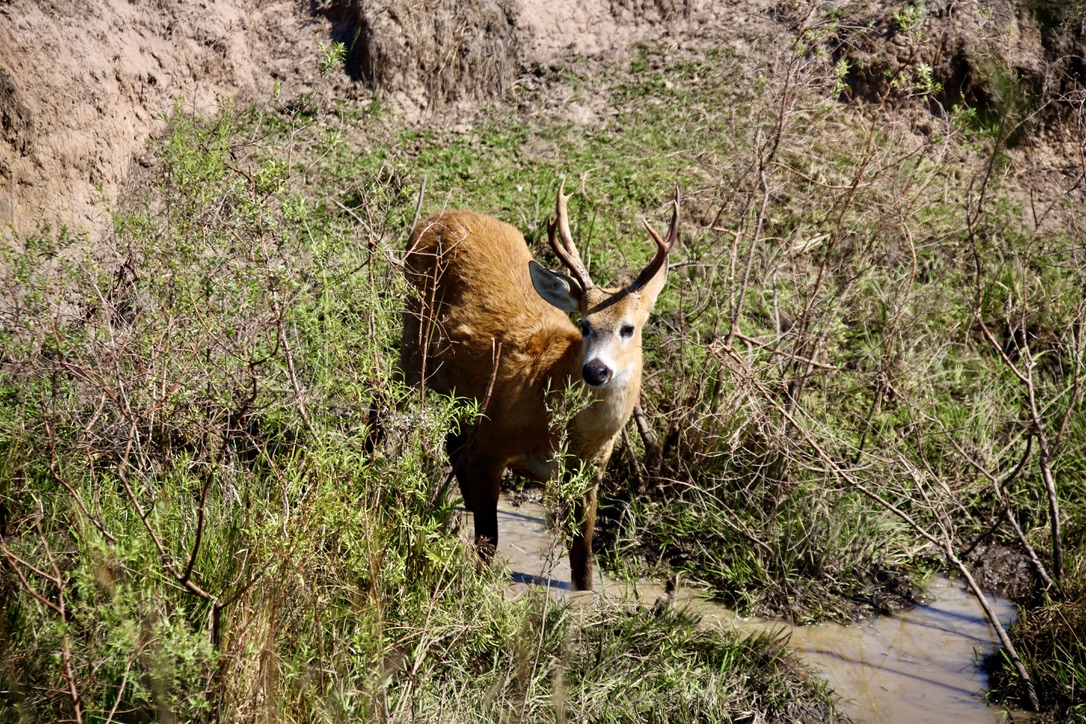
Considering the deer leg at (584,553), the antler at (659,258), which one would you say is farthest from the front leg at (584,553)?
the antler at (659,258)

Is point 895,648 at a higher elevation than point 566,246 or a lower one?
lower

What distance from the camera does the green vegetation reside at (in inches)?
154

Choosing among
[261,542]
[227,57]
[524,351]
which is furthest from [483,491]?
[227,57]

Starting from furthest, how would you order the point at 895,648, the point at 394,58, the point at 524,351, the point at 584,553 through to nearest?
the point at 394,58 → the point at 524,351 → the point at 584,553 → the point at 895,648

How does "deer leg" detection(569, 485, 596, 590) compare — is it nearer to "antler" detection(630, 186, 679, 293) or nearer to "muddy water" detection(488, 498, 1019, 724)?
"muddy water" detection(488, 498, 1019, 724)

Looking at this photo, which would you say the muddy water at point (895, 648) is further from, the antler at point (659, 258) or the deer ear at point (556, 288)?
the antler at point (659, 258)

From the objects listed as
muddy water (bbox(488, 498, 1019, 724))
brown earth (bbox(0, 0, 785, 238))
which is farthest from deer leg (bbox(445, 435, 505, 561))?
brown earth (bbox(0, 0, 785, 238))

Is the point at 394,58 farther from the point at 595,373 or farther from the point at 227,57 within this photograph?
the point at 595,373

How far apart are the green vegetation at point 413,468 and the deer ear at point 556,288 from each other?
0.82 m

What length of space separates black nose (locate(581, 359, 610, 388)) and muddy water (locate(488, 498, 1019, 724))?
0.88 meters

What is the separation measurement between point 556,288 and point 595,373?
81 cm

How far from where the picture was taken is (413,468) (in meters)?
4.39

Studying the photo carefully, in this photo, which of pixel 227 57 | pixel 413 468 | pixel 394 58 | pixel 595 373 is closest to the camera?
pixel 413 468

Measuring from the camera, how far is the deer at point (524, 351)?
5.42m
